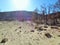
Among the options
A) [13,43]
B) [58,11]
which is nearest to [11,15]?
[58,11]

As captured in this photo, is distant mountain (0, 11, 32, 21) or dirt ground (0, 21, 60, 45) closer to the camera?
dirt ground (0, 21, 60, 45)

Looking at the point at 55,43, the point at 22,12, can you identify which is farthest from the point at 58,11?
the point at 22,12

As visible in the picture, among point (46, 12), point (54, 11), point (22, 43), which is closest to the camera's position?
point (22, 43)

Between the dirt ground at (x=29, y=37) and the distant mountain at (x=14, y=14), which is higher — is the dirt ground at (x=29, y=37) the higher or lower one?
the higher one

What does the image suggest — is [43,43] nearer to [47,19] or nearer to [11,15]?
[47,19]

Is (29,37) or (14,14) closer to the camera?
(29,37)

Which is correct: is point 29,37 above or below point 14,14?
above

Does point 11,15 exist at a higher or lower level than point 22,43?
lower

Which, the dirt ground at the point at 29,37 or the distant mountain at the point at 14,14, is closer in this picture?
the dirt ground at the point at 29,37

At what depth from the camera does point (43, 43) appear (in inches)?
195

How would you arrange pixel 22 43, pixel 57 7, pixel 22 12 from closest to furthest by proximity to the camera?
pixel 22 43, pixel 57 7, pixel 22 12

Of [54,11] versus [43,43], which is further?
[54,11]

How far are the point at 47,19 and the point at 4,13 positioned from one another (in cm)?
2414

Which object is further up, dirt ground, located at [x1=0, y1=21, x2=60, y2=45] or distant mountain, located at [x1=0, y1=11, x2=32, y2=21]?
dirt ground, located at [x1=0, y1=21, x2=60, y2=45]
